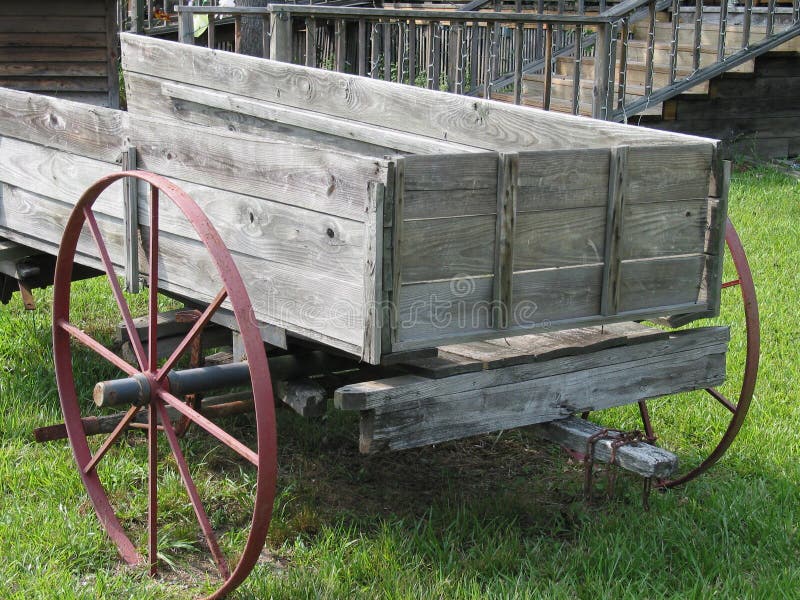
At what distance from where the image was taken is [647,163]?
292 centimetres

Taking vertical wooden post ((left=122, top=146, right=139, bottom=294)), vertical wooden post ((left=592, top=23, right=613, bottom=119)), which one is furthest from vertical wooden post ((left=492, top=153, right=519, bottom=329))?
vertical wooden post ((left=592, top=23, right=613, bottom=119))

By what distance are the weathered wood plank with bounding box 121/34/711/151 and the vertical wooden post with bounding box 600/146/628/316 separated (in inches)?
15.9

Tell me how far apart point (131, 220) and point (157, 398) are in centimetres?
65

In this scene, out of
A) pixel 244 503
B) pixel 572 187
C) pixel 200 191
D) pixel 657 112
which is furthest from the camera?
pixel 657 112

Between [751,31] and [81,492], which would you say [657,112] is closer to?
[751,31]

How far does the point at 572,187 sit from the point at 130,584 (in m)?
1.67

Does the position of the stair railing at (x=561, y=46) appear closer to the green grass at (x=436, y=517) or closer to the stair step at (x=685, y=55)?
the stair step at (x=685, y=55)

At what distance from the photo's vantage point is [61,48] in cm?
884

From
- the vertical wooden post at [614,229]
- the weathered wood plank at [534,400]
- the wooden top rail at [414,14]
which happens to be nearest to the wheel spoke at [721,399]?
the weathered wood plank at [534,400]

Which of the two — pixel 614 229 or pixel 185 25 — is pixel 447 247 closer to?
pixel 614 229

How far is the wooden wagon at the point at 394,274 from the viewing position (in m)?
2.64

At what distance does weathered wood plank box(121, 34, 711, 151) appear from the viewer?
359 centimetres

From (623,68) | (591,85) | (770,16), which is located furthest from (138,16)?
(770,16)

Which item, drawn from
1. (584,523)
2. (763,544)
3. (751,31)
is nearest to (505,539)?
(584,523)
